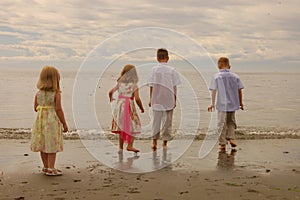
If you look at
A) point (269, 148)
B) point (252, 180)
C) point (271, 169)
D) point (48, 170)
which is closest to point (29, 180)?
point (48, 170)

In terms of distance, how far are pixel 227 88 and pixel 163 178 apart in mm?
3271

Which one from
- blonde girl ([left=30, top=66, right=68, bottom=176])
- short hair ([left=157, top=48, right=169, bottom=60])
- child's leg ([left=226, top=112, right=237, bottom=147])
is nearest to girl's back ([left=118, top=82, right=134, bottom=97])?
short hair ([left=157, top=48, right=169, bottom=60])

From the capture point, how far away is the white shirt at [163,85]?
26.3 ft

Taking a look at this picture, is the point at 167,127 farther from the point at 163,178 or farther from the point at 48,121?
the point at 48,121

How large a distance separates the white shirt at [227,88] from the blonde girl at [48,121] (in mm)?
3460

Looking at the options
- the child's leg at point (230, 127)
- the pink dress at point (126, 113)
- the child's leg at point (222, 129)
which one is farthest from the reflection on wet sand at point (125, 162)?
the child's leg at point (230, 127)

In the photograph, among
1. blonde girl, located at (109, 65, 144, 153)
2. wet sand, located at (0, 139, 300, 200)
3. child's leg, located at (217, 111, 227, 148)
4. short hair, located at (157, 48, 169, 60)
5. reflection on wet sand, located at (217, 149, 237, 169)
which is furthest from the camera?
child's leg, located at (217, 111, 227, 148)

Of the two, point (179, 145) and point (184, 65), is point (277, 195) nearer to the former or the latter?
point (184, 65)

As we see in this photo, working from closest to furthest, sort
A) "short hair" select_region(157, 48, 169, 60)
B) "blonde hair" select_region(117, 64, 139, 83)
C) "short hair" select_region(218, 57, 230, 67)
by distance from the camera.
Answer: "blonde hair" select_region(117, 64, 139, 83)
"short hair" select_region(157, 48, 169, 60)
"short hair" select_region(218, 57, 230, 67)

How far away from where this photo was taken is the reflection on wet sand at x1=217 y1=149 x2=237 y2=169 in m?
6.65

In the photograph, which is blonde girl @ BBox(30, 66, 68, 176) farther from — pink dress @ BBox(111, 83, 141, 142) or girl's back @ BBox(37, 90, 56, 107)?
pink dress @ BBox(111, 83, 141, 142)

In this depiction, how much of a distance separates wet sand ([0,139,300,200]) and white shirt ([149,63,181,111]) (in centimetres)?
96

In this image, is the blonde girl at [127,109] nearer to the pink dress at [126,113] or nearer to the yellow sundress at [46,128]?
the pink dress at [126,113]

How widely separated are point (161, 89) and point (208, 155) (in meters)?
1.60
